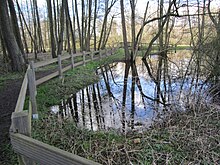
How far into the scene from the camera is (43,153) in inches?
58.2

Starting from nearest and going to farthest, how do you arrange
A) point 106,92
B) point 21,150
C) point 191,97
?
point 21,150 → point 191,97 → point 106,92

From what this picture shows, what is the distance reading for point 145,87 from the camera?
9773 millimetres

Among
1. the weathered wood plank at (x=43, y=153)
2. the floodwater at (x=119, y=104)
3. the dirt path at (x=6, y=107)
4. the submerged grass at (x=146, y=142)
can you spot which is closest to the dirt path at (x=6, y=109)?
the dirt path at (x=6, y=107)

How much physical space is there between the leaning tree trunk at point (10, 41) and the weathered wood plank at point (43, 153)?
10.7 m

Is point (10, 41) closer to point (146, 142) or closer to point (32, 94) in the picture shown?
point (32, 94)

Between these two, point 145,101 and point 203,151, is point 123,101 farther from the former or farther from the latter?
point 203,151

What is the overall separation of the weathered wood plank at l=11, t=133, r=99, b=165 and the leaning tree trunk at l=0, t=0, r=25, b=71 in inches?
420

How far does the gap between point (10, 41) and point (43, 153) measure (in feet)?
36.1

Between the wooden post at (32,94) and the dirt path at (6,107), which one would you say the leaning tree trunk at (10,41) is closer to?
the dirt path at (6,107)

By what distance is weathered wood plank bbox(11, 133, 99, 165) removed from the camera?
1299 millimetres

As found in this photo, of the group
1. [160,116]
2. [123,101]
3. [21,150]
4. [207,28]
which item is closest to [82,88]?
[123,101]

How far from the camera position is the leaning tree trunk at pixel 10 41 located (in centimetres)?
1080

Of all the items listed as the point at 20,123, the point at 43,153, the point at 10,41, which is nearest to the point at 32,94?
the point at 20,123

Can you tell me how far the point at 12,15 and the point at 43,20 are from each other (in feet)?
73.0
